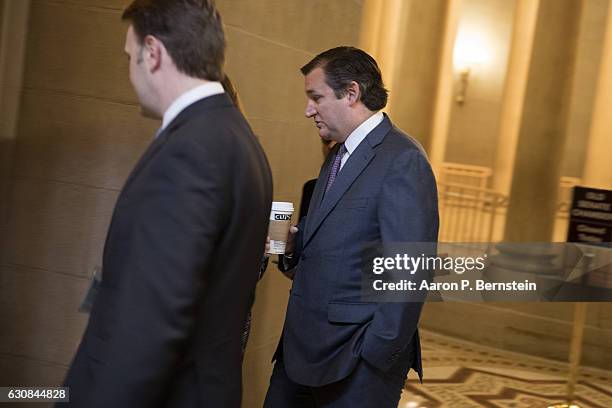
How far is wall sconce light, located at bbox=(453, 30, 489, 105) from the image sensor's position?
13461 millimetres

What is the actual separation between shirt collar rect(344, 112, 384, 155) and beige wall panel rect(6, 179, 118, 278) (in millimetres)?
1107

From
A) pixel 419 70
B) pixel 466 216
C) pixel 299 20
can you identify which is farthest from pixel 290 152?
pixel 466 216

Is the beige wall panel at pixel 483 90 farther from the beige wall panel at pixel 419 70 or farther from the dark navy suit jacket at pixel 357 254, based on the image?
the dark navy suit jacket at pixel 357 254

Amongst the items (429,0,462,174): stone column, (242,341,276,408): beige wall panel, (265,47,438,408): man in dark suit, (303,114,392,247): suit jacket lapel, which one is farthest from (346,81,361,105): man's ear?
(429,0,462,174): stone column

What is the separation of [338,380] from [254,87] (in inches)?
61.5

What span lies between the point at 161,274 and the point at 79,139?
1.83m

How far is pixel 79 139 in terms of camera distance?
10.5 feet

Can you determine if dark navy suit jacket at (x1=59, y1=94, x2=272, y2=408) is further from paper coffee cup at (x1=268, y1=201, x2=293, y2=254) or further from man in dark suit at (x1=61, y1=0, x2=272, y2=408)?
paper coffee cup at (x1=268, y1=201, x2=293, y2=254)

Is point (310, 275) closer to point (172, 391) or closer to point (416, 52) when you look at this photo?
point (172, 391)

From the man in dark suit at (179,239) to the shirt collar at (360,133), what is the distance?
872 mm

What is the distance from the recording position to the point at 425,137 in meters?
10.6

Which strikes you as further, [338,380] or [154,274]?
[338,380]

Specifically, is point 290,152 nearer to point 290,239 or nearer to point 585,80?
point 290,239

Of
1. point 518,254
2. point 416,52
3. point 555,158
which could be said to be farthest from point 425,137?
point 518,254
